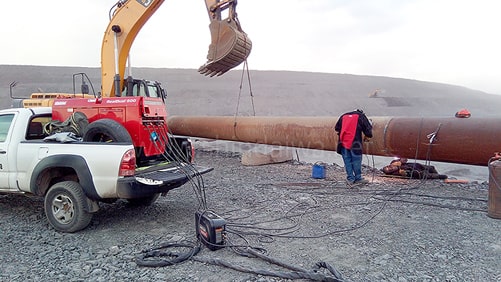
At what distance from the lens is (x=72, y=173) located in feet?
17.8

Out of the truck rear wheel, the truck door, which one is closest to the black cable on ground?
the truck rear wheel

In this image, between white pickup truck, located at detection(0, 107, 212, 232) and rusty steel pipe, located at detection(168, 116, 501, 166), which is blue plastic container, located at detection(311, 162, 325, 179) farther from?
white pickup truck, located at detection(0, 107, 212, 232)

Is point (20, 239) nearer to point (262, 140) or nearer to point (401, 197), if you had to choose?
point (401, 197)

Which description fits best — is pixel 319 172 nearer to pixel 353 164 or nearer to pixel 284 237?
pixel 353 164

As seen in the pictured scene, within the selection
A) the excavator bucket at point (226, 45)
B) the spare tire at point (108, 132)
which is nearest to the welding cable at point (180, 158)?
the spare tire at point (108, 132)

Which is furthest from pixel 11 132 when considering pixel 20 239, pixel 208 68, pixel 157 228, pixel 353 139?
pixel 353 139

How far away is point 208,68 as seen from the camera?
328 inches

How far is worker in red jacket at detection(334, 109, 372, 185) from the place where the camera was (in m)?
8.16

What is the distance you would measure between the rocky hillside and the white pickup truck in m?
21.7

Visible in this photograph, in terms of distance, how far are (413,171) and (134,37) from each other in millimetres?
6384

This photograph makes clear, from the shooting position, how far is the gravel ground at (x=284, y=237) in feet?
13.2

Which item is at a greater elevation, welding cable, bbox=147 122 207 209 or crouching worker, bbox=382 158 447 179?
welding cable, bbox=147 122 207 209

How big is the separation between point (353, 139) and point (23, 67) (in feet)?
168

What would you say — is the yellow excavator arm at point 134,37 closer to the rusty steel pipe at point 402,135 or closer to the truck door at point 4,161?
the truck door at point 4,161
